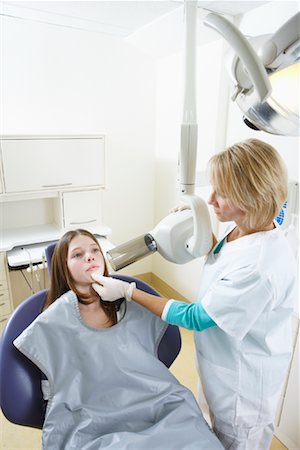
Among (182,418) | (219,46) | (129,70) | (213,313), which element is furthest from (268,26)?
(182,418)

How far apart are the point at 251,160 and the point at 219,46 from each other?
4.91 feet

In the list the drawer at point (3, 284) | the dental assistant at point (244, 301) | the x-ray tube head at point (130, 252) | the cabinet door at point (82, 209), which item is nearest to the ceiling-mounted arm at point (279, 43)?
the dental assistant at point (244, 301)

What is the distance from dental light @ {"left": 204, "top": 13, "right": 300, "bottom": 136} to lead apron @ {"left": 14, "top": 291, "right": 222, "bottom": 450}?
88 cm

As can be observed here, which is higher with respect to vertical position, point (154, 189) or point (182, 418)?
point (154, 189)

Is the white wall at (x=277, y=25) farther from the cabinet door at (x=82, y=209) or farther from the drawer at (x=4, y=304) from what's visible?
the drawer at (x=4, y=304)

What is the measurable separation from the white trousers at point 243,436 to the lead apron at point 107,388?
16 cm

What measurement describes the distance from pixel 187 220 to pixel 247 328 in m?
0.37

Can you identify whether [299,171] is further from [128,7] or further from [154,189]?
[154,189]

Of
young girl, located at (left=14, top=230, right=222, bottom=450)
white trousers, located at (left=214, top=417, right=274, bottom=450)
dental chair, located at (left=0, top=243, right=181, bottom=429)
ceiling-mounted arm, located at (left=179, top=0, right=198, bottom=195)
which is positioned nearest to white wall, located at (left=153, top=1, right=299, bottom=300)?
ceiling-mounted arm, located at (left=179, top=0, right=198, bottom=195)

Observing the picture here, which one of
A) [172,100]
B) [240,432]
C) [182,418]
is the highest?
[172,100]

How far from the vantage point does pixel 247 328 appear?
0.98m

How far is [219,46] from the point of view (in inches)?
83.6

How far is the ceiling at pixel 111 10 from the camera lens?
136 centimetres

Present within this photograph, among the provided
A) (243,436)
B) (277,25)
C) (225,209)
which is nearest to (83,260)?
(225,209)
